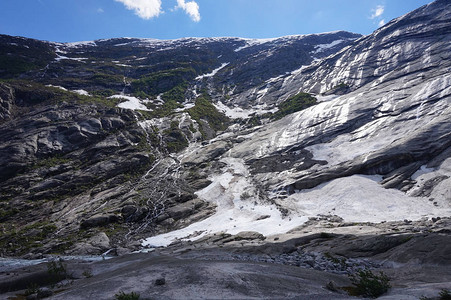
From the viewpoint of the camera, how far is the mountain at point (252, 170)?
23172 millimetres

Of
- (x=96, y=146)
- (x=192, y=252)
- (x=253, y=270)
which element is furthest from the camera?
(x=96, y=146)

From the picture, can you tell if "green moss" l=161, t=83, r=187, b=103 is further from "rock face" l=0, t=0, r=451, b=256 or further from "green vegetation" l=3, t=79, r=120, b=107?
"green vegetation" l=3, t=79, r=120, b=107

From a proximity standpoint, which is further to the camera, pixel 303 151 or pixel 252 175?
pixel 303 151

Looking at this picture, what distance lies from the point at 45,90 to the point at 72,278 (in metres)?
94.1

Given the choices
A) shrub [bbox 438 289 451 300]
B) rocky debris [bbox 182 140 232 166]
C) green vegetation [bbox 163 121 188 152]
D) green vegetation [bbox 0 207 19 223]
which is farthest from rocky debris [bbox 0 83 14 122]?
shrub [bbox 438 289 451 300]

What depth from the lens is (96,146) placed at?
61812 mm

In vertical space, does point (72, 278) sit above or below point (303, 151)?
below

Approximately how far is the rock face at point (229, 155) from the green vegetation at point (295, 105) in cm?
82

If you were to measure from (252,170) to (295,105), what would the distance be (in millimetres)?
47039

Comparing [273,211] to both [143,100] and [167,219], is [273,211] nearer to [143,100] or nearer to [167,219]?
[167,219]

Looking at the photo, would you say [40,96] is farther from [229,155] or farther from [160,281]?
[160,281]

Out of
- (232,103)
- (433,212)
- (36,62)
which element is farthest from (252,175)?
(36,62)

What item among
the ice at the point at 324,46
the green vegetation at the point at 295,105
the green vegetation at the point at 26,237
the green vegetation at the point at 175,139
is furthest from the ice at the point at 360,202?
the ice at the point at 324,46

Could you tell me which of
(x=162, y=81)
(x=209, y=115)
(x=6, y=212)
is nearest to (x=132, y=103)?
(x=209, y=115)
